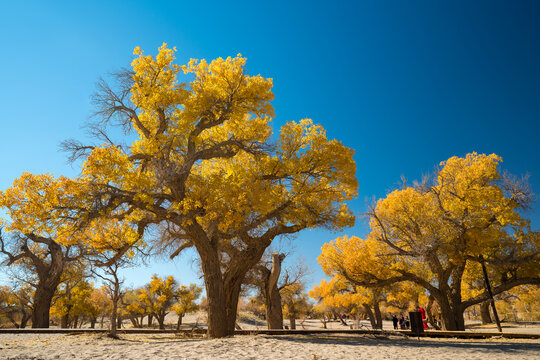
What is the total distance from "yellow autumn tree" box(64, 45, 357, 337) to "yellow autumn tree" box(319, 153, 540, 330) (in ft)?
30.4

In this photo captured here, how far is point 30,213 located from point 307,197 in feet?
29.2

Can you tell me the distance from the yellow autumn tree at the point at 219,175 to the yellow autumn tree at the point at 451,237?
365 inches

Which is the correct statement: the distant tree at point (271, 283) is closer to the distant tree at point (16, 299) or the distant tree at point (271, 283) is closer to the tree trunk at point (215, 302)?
the tree trunk at point (215, 302)

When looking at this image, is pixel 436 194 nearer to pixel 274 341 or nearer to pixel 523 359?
pixel 523 359

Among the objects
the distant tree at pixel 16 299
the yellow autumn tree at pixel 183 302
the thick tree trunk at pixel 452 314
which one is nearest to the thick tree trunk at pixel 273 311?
the thick tree trunk at pixel 452 314

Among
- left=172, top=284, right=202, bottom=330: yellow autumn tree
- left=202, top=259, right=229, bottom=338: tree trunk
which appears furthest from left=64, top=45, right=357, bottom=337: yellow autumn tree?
left=172, top=284, right=202, bottom=330: yellow autumn tree

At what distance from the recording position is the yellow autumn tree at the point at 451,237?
60.2 feet

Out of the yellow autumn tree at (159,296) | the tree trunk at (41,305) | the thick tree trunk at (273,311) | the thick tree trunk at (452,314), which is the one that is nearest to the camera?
the thick tree trunk at (273,311)

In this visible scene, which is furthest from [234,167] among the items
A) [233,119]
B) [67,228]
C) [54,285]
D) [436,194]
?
[54,285]

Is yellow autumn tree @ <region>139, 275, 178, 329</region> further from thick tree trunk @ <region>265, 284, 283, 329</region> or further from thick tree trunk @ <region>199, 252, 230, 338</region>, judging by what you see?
thick tree trunk @ <region>199, 252, 230, 338</region>

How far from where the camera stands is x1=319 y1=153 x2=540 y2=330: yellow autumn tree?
18344mm

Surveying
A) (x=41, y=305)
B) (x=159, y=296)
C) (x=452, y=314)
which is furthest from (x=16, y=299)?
(x=452, y=314)

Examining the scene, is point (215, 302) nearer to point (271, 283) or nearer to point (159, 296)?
point (271, 283)

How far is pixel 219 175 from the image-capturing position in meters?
12.0
